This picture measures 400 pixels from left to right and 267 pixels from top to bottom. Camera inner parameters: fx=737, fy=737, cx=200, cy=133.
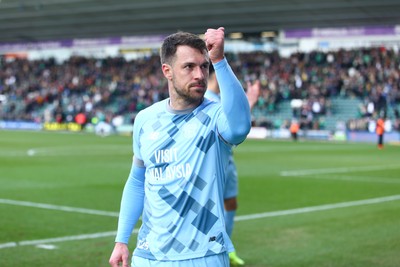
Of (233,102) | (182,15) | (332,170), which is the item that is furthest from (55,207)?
(182,15)

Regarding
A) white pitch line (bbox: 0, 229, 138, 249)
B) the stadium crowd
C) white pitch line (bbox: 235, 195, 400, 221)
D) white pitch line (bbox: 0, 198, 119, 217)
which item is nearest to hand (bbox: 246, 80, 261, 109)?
white pitch line (bbox: 0, 229, 138, 249)

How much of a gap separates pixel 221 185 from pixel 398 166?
21645mm

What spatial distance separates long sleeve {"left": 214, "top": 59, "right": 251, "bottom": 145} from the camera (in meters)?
3.73

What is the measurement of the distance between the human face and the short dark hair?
0.02 metres

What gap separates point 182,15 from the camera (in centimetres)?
5134

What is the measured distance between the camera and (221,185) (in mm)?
4168

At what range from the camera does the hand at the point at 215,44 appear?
3.68 m

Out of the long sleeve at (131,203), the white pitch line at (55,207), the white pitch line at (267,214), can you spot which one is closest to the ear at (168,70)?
the long sleeve at (131,203)

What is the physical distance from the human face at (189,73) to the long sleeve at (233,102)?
0.71 feet

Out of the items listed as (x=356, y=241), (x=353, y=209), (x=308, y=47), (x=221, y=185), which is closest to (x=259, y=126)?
(x=308, y=47)

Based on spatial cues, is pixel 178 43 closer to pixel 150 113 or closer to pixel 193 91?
pixel 193 91

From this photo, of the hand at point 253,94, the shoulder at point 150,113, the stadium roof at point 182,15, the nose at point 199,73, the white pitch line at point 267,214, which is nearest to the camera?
the nose at point 199,73

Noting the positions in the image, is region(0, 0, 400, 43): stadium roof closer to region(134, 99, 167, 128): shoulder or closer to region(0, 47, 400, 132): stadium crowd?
region(0, 47, 400, 132): stadium crowd

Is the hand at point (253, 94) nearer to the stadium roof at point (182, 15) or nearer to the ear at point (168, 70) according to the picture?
the ear at point (168, 70)
